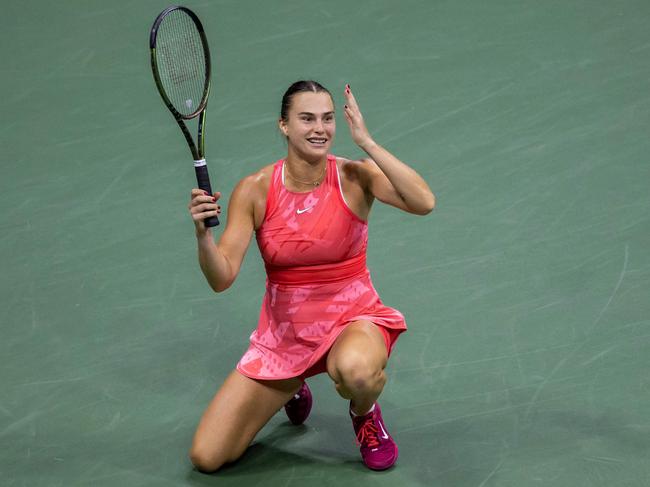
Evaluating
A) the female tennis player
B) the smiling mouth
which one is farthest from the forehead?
the smiling mouth

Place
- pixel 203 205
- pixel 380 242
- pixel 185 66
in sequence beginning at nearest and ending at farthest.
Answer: pixel 203 205
pixel 185 66
pixel 380 242

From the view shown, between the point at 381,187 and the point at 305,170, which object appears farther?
the point at 305,170

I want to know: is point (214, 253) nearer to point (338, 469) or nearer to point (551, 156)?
point (338, 469)

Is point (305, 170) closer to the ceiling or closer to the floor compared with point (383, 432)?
closer to the ceiling

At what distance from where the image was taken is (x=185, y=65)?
4.55 m

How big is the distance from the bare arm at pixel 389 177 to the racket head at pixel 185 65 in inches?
23.6

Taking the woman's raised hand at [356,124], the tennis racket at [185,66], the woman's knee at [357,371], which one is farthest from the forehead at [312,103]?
the woman's knee at [357,371]

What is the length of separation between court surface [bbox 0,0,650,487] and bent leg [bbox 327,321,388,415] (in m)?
0.33

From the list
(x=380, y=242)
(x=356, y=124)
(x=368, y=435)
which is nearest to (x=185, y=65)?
(x=356, y=124)

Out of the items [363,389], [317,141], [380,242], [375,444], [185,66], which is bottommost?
[375,444]

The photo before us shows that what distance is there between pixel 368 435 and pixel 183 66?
1632mm

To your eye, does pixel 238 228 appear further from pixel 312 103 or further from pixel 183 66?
pixel 183 66

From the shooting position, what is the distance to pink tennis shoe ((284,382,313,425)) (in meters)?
4.82

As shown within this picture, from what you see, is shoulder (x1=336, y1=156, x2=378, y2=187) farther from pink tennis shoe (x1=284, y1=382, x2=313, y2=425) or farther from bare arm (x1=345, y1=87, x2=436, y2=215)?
pink tennis shoe (x1=284, y1=382, x2=313, y2=425)
